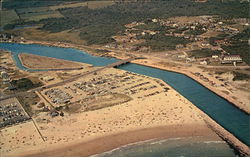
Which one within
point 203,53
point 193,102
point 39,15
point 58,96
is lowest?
point 58,96

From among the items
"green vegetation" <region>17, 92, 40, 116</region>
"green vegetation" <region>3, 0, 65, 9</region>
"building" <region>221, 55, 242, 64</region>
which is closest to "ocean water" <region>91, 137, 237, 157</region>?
"green vegetation" <region>17, 92, 40, 116</region>

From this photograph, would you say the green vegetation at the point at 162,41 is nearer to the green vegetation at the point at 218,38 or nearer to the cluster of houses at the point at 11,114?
the green vegetation at the point at 218,38

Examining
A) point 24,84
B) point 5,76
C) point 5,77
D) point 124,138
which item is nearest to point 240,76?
point 124,138

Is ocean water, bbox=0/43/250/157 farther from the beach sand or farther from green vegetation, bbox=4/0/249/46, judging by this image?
green vegetation, bbox=4/0/249/46

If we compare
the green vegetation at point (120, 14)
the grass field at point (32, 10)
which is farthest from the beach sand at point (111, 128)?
the grass field at point (32, 10)

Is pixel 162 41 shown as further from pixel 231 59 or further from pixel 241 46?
pixel 231 59

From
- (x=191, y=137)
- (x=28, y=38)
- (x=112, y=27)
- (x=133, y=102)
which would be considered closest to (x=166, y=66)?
(x=133, y=102)
